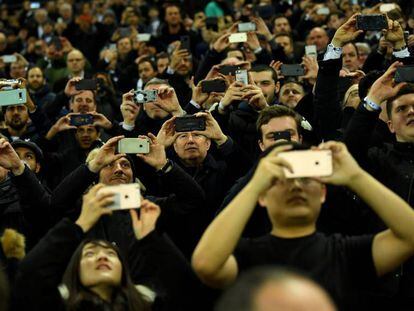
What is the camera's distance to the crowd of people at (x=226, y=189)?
2.92 metres

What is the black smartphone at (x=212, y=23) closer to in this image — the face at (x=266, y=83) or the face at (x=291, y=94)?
the face at (x=291, y=94)

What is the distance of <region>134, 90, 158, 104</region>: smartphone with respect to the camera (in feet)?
17.4

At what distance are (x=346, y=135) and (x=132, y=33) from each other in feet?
21.6

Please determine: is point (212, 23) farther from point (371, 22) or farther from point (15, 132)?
point (371, 22)

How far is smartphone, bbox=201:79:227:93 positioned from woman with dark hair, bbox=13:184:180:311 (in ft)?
8.04

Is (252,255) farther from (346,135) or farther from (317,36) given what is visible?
(317,36)

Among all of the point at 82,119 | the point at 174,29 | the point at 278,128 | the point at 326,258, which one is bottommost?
the point at 174,29

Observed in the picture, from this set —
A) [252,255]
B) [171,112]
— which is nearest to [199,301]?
[252,255]

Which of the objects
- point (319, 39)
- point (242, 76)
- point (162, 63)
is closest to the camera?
point (242, 76)

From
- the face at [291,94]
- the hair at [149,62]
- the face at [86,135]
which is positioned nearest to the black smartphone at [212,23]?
the hair at [149,62]

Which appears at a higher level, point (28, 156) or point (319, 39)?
point (319, 39)

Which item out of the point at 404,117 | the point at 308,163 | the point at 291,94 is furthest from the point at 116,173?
the point at 291,94

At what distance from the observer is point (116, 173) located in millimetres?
4492

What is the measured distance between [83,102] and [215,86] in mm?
1443
